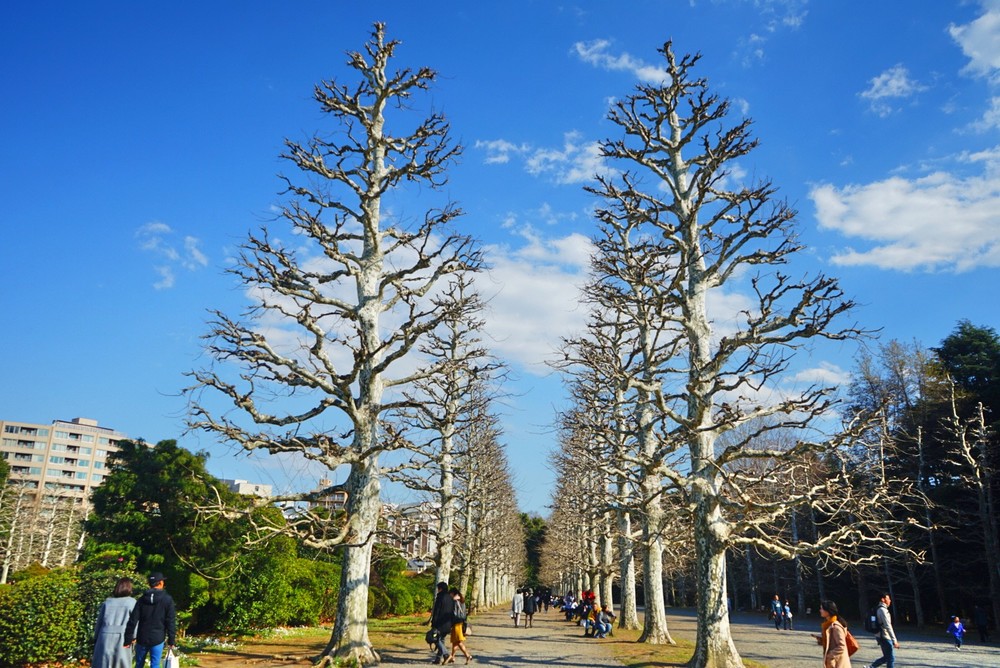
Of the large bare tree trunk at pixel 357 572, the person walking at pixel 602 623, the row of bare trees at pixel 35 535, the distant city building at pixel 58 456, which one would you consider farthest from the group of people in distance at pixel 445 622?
the distant city building at pixel 58 456

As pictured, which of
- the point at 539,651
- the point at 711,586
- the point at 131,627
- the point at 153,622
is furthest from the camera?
the point at 539,651

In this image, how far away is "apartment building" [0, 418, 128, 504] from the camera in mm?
A: 108938

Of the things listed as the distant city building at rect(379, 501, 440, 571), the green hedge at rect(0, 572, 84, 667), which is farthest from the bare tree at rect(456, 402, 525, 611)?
the green hedge at rect(0, 572, 84, 667)

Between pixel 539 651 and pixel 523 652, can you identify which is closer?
pixel 523 652

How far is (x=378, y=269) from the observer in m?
14.8

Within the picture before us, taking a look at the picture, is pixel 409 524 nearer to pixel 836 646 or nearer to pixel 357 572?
pixel 357 572

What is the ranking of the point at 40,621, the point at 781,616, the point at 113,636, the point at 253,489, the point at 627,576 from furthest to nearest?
1. the point at 253,489
2. the point at 781,616
3. the point at 627,576
4. the point at 40,621
5. the point at 113,636

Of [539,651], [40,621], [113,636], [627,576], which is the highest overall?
[627,576]

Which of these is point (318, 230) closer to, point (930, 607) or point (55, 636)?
point (55, 636)

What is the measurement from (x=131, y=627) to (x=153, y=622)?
0.98 feet

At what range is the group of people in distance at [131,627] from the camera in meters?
8.14

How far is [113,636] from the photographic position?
8156mm

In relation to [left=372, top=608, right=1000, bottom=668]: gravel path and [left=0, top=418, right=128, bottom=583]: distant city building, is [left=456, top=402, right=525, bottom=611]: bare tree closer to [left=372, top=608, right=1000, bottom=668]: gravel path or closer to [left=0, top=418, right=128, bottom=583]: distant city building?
[left=372, top=608, right=1000, bottom=668]: gravel path

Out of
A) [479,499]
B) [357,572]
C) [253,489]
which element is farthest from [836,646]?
[253,489]
